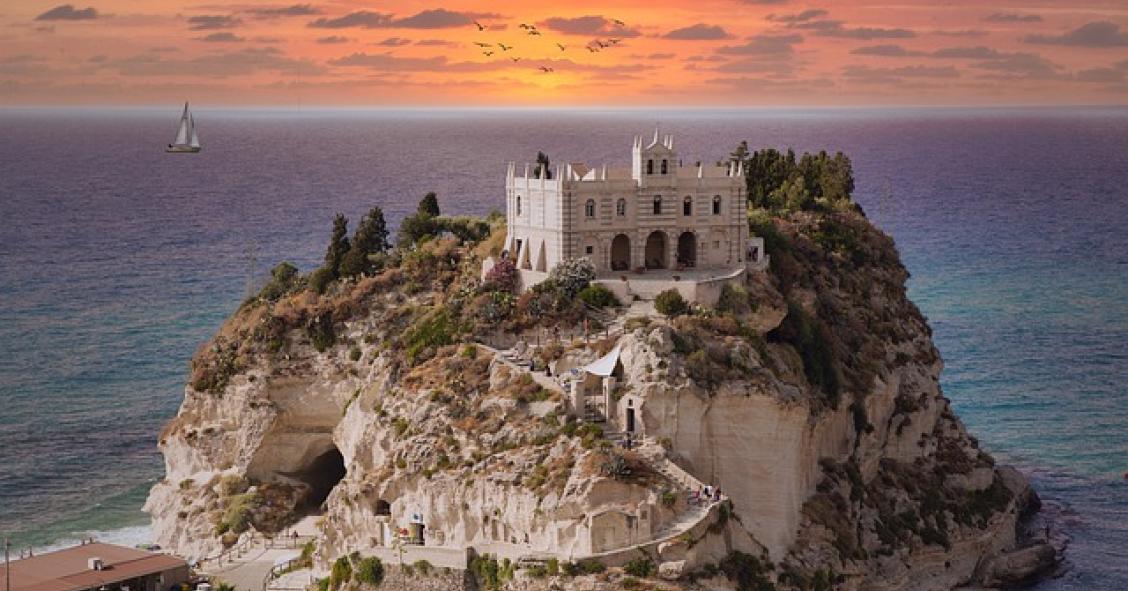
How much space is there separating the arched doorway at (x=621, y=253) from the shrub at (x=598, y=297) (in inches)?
201

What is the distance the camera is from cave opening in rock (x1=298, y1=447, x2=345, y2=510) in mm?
96750

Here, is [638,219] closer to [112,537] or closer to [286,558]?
[286,558]

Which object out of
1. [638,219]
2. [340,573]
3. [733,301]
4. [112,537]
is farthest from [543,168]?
[112,537]

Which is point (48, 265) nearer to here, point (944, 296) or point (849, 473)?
point (944, 296)

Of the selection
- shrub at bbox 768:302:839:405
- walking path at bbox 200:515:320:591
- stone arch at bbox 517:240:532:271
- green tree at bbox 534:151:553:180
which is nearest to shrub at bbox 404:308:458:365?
stone arch at bbox 517:240:532:271

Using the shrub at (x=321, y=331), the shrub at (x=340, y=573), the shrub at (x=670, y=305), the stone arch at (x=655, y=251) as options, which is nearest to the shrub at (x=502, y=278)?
the stone arch at (x=655, y=251)

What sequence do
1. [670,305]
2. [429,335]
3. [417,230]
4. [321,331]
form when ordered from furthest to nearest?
[417,230] → [321,331] → [429,335] → [670,305]

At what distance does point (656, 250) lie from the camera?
9419 centimetres

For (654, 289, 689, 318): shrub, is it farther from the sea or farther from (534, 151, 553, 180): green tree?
the sea

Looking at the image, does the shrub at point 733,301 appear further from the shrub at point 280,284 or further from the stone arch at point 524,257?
the shrub at point 280,284

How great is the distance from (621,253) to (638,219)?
1.95m

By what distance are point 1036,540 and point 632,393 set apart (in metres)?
29.5

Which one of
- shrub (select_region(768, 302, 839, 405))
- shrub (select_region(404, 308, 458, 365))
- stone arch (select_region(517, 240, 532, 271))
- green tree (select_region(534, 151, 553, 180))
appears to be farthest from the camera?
green tree (select_region(534, 151, 553, 180))

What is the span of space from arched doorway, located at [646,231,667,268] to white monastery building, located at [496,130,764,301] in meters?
0.05
